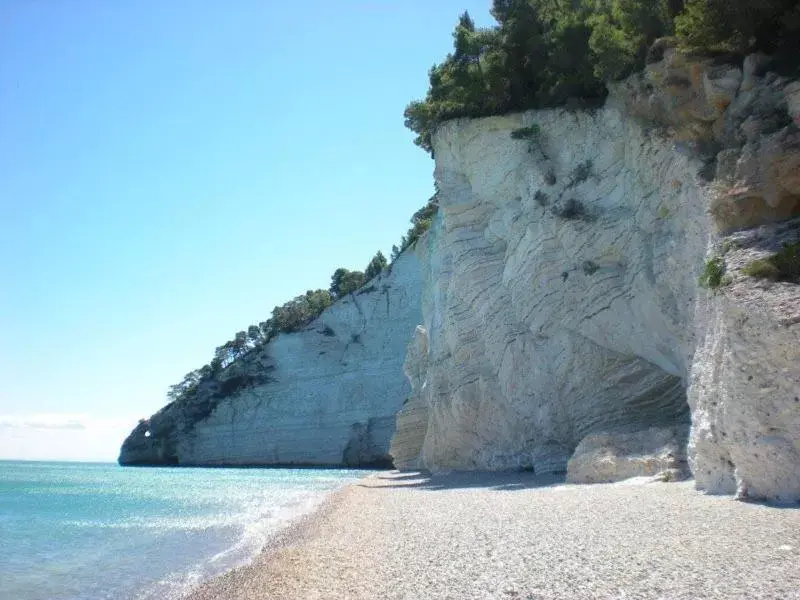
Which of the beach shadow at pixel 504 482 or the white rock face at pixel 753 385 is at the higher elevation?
the white rock face at pixel 753 385

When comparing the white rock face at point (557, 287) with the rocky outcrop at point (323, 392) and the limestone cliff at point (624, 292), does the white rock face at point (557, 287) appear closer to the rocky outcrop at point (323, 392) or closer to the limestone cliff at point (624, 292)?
the limestone cliff at point (624, 292)

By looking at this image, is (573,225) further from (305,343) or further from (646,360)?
(305,343)

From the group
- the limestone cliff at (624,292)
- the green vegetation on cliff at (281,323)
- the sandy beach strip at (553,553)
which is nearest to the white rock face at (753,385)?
the limestone cliff at (624,292)

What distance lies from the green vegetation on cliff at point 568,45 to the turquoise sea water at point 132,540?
14.3m

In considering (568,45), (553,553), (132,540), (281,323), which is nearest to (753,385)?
(553,553)

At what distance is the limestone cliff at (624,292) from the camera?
9.98 metres

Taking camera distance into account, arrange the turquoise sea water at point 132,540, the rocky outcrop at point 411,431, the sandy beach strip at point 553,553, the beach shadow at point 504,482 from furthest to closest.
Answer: the rocky outcrop at point 411,431, the beach shadow at point 504,482, the turquoise sea water at point 132,540, the sandy beach strip at point 553,553

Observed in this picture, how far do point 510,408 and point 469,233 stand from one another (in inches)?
308

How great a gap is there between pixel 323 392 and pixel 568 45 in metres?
44.9

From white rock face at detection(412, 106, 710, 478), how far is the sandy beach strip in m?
5.54

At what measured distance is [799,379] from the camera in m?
8.66

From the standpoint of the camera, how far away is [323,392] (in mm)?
63125

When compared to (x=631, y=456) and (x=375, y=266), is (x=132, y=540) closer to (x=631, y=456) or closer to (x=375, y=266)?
(x=631, y=456)

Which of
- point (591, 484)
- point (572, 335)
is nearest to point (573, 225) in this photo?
point (572, 335)
